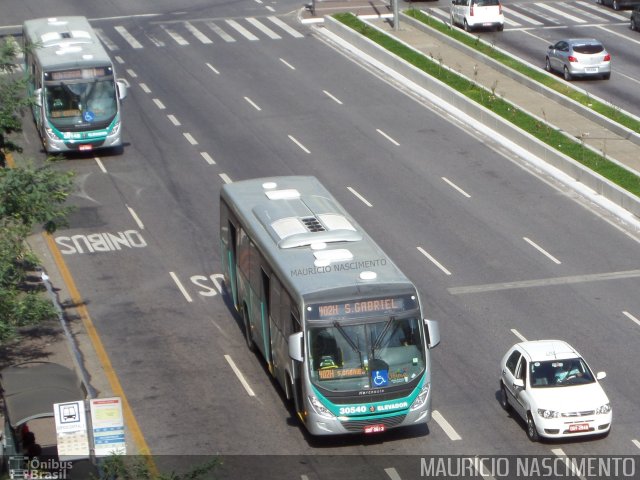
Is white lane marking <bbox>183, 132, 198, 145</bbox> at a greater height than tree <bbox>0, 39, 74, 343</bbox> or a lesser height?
lesser

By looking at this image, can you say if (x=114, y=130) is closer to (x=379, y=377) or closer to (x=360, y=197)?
(x=360, y=197)

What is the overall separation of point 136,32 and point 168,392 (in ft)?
127

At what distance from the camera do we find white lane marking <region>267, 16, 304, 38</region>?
6178 cm

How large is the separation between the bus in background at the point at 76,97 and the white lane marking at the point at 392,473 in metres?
23.3

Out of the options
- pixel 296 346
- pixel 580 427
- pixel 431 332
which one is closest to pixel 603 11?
pixel 580 427

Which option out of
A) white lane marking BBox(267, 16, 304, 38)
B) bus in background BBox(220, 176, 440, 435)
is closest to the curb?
white lane marking BBox(267, 16, 304, 38)

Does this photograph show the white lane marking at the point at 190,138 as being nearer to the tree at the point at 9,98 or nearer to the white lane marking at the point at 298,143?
the white lane marking at the point at 298,143

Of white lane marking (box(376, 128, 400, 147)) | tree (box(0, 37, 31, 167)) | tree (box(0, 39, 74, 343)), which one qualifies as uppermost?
tree (box(0, 37, 31, 167))

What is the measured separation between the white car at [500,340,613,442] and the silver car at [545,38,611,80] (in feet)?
98.4

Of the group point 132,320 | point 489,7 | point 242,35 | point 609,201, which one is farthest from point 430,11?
point 132,320

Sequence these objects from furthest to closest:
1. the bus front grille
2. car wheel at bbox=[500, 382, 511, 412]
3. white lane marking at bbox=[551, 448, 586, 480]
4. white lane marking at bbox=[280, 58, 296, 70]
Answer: white lane marking at bbox=[280, 58, 296, 70], car wheel at bbox=[500, 382, 511, 412], the bus front grille, white lane marking at bbox=[551, 448, 586, 480]

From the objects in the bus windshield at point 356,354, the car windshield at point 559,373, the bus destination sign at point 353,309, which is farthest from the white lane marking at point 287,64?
the bus windshield at point 356,354

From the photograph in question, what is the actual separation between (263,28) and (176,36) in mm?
4376

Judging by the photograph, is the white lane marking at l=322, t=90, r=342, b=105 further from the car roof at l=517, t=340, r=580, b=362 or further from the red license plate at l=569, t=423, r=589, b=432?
the red license plate at l=569, t=423, r=589, b=432
